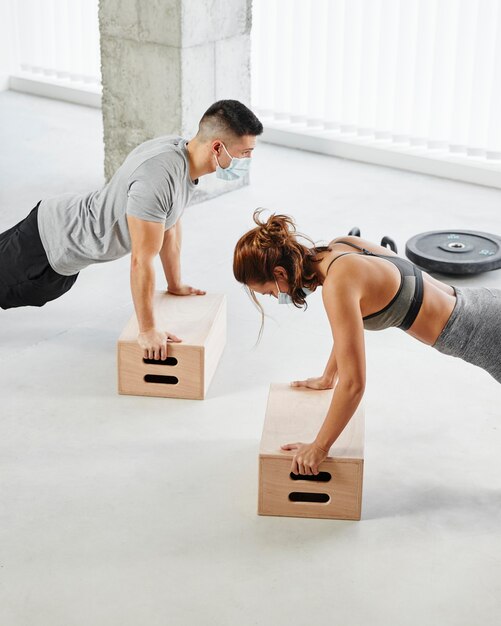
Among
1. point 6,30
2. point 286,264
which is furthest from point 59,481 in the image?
point 6,30

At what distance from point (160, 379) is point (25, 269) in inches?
28.1

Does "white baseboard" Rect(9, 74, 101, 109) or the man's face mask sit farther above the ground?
the man's face mask

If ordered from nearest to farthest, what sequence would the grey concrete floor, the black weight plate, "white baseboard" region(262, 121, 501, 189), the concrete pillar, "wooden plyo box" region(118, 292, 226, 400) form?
the grey concrete floor < "wooden plyo box" region(118, 292, 226, 400) < the black weight plate < the concrete pillar < "white baseboard" region(262, 121, 501, 189)

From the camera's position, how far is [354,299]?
2.87 metres

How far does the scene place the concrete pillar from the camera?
5.67 m

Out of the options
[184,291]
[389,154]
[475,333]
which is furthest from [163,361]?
[389,154]

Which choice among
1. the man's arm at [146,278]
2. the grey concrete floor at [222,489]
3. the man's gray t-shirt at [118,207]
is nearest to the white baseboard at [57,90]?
the grey concrete floor at [222,489]

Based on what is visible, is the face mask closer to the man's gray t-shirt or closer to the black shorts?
the man's gray t-shirt

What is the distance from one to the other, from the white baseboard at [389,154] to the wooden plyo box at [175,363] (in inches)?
124

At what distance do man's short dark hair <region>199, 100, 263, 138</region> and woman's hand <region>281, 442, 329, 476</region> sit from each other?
1311 millimetres

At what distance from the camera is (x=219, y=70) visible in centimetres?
595

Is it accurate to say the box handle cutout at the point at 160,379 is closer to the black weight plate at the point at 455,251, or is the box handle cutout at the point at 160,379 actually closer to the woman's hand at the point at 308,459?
the woman's hand at the point at 308,459

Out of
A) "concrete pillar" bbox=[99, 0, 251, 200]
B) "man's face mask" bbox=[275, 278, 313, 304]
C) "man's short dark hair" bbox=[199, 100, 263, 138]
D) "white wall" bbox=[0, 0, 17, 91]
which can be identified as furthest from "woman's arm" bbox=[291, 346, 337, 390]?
"white wall" bbox=[0, 0, 17, 91]

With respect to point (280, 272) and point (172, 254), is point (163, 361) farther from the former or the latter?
point (280, 272)
